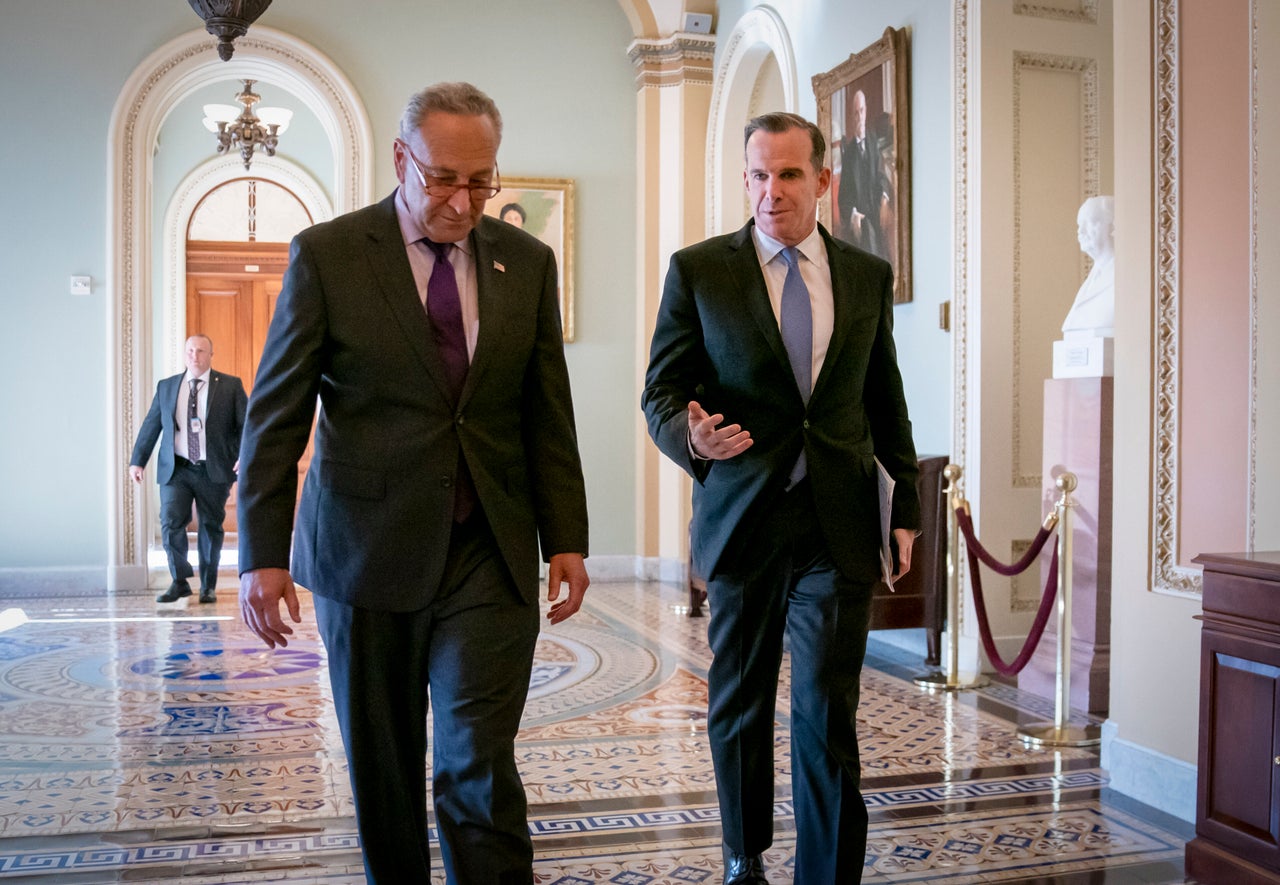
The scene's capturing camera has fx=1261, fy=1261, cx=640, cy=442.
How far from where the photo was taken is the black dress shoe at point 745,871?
3039mm

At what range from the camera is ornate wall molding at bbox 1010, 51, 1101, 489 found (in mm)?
6473

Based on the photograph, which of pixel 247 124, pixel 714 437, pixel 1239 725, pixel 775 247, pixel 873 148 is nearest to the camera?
pixel 714 437

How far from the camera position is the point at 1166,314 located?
4.31 m

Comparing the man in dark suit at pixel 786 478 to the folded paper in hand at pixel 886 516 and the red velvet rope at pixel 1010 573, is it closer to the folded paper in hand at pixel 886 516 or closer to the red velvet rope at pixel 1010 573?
the folded paper in hand at pixel 886 516

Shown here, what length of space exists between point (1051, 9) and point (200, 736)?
5.44 metres

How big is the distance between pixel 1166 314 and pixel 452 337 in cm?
285

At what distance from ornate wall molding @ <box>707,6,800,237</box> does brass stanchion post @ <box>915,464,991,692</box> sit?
4.58 metres

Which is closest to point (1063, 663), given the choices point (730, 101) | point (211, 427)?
point (730, 101)

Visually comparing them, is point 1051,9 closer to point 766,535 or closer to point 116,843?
Result: point 766,535

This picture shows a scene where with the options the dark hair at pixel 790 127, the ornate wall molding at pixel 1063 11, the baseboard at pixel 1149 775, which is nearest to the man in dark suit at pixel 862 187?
the ornate wall molding at pixel 1063 11

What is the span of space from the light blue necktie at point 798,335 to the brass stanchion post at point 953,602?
121 inches

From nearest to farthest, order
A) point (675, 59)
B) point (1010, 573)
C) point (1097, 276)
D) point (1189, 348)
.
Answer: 1. point (1189, 348)
2. point (1010, 573)
3. point (1097, 276)
4. point (675, 59)

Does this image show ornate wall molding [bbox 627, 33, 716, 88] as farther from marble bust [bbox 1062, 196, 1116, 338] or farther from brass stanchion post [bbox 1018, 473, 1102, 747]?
brass stanchion post [bbox 1018, 473, 1102, 747]

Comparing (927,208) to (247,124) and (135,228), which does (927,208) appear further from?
(247,124)
